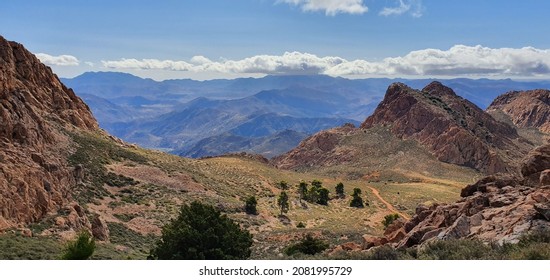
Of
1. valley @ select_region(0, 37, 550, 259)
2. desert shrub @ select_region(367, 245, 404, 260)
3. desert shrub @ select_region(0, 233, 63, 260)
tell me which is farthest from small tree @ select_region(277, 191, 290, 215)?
desert shrub @ select_region(367, 245, 404, 260)

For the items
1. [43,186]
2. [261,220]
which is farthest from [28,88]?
[261,220]

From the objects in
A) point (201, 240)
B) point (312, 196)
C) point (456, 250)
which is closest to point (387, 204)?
point (312, 196)

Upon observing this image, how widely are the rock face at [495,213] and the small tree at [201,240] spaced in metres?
9.70

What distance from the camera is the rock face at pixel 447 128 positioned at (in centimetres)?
14650

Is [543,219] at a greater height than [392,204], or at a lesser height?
greater

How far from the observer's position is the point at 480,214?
25703mm

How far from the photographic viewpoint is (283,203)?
64750 millimetres

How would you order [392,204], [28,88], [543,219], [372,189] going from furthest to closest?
[372,189] < [392,204] < [28,88] < [543,219]

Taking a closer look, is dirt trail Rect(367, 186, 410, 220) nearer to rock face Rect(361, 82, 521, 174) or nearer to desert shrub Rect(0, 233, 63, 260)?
desert shrub Rect(0, 233, 63, 260)

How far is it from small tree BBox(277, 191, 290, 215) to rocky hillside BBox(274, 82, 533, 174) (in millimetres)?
86723

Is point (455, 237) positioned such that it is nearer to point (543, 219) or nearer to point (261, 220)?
point (543, 219)

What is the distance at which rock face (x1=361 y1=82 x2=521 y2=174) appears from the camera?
14650 cm

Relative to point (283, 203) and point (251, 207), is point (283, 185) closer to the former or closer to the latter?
point (283, 203)

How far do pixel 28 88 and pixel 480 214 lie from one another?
203 ft
